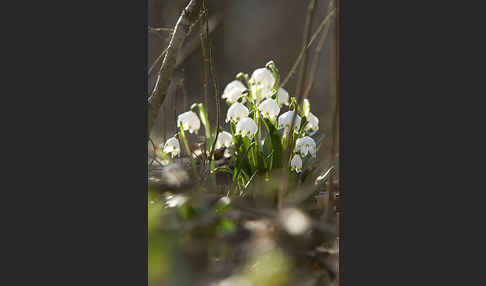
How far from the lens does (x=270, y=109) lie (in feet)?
5.68

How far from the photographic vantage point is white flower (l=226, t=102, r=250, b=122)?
1726 millimetres

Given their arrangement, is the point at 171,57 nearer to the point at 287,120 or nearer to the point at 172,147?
the point at 172,147

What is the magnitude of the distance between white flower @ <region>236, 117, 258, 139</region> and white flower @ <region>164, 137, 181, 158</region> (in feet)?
→ 0.66

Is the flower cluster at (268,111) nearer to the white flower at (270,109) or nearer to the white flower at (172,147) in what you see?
the white flower at (270,109)

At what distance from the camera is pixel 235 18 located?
5.03ft

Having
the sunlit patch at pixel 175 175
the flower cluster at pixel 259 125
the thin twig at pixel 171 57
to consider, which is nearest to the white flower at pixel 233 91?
the flower cluster at pixel 259 125

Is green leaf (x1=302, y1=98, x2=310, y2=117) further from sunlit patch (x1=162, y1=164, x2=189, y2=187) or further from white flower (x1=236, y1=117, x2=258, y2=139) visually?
sunlit patch (x1=162, y1=164, x2=189, y2=187)

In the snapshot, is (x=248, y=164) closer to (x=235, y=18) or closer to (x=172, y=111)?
(x=172, y=111)

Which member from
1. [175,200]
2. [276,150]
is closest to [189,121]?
[276,150]

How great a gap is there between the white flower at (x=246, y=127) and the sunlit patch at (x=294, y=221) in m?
0.43

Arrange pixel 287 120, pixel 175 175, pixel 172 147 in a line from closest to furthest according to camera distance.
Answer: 1. pixel 175 175
2. pixel 172 147
3. pixel 287 120

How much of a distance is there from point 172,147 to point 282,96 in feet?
1.26

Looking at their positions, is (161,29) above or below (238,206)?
above

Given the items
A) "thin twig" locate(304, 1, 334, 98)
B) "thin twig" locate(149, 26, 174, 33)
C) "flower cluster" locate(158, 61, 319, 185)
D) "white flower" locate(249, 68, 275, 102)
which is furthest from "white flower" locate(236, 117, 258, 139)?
"thin twig" locate(149, 26, 174, 33)
